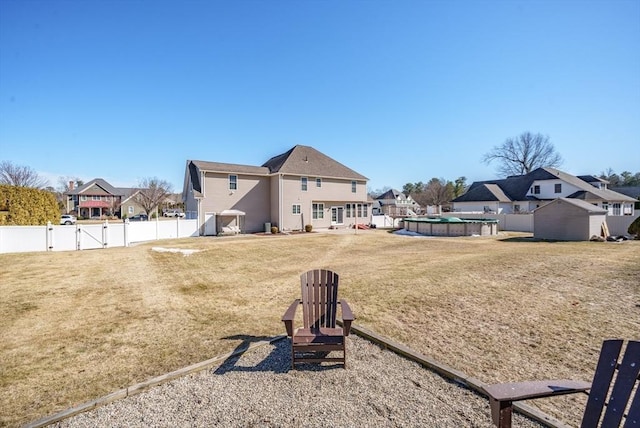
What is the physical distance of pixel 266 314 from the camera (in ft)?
19.7

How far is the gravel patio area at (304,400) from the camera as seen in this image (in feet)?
9.52

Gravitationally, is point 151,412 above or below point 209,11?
below

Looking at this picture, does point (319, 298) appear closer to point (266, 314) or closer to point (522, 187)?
point (266, 314)

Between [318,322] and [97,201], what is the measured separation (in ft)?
211

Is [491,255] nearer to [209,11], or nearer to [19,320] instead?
[19,320]

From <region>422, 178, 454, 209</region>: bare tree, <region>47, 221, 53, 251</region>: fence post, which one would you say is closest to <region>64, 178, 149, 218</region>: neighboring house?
<region>47, 221, 53, 251</region>: fence post

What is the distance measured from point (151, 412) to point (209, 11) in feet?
50.5

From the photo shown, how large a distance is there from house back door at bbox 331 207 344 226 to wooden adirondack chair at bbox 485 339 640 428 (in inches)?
1103

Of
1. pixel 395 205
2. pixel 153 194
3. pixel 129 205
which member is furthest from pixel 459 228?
pixel 129 205

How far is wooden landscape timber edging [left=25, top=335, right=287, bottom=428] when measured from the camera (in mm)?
2945

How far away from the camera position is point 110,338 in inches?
194

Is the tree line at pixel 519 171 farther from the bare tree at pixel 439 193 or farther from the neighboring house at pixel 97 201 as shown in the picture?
the neighboring house at pixel 97 201

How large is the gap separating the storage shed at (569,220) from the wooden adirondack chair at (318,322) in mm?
20965

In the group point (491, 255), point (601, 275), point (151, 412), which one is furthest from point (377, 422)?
point (491, 255)
